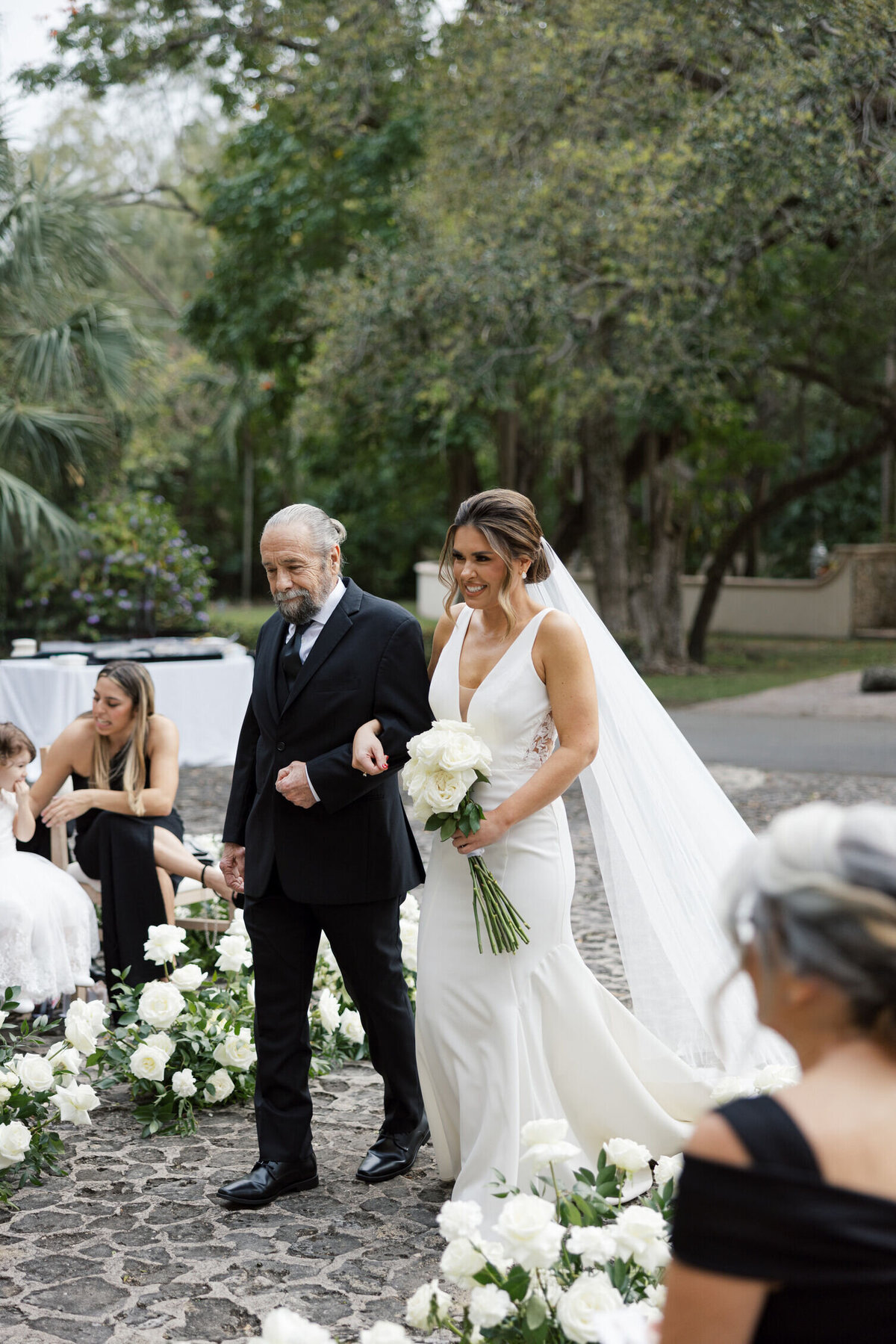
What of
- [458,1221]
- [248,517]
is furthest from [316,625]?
[248,517]

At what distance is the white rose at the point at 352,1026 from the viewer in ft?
16.8

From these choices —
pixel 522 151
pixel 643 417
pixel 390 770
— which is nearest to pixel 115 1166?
pixel 390 770

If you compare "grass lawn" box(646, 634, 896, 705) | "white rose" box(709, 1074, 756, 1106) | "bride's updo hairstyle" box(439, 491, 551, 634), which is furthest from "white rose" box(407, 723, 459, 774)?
"grass lawn" box(646, 634, 896, 705)

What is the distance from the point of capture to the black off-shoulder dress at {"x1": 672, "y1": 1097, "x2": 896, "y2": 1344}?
52.1 inches

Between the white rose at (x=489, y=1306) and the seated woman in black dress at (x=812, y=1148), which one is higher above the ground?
the seated woman in black dress at (x=812, y=1148)

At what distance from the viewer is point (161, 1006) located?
176 inches

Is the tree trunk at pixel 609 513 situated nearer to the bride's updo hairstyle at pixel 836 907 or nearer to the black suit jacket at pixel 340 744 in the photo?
the black suit jacket at pixel 340 744

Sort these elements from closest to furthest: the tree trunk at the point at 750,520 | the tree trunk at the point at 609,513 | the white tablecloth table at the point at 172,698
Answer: the white tablecloth table at the point at 172,698, the tree trunk at the point at 609,513, the tree trunk at the point at 750,520

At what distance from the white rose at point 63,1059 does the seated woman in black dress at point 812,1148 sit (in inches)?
118

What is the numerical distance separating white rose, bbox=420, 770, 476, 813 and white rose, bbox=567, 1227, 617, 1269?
1327 millimetres

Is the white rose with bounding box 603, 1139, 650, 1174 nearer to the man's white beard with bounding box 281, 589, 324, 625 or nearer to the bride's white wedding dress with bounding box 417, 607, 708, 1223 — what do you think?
the bride's white wedding dress with bounding box 417, 607, 708, 1223

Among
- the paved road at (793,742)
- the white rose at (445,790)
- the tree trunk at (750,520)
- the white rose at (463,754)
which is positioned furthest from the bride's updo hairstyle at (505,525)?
the tree trunk at (750,520)

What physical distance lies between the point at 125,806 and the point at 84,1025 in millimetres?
1488

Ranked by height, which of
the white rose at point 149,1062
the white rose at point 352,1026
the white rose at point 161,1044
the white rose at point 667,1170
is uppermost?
the white rose at point 667,1170
